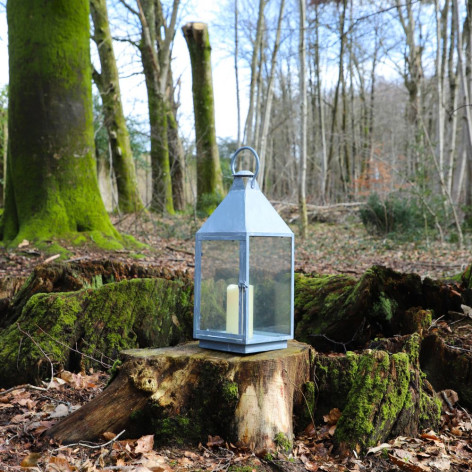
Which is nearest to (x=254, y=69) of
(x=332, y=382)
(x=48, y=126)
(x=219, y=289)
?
(x=48, y=126)

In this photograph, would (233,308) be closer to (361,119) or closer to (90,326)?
(90,326)

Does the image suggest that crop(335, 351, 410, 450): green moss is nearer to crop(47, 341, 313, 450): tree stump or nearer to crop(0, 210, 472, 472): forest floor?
crop(0, 210, 472, 472): forest floor

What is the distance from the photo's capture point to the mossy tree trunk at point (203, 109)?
58.6 ft

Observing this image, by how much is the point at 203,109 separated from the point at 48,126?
11.1 metres

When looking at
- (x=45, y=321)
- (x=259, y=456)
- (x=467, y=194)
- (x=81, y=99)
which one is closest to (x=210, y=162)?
(x=467, y=194)

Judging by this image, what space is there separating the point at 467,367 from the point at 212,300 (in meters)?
1.69

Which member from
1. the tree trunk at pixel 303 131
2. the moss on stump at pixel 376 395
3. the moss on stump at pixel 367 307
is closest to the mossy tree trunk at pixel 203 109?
the tree trunk at pixel 303 131

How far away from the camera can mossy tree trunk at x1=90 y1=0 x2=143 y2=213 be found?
15138mm

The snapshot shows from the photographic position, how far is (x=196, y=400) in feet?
8.73

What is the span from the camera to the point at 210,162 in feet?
60.1

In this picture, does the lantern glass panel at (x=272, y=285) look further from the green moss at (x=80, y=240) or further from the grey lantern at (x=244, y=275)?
the green moss at (x=80, y=240)

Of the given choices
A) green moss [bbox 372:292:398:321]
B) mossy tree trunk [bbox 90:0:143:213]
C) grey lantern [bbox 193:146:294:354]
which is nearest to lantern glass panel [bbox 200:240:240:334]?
grey lantern [bbox 193:146:294:354]

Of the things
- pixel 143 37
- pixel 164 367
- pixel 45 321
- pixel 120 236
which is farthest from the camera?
pixel 143 37

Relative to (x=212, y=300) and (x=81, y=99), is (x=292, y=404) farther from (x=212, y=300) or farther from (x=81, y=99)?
(x=81, y=99)
